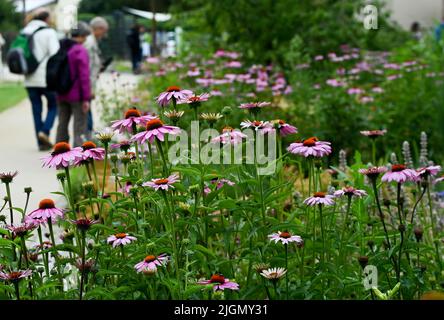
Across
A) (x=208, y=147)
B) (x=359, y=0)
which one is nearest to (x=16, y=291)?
(x=208, y=147)

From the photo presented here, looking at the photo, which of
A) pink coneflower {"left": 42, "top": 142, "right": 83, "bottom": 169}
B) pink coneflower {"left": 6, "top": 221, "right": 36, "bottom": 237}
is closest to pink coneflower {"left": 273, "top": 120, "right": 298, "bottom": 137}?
pink coneflower {"left": 42, "top": 142, "right": 83, "bottom": 169}

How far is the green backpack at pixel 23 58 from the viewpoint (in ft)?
30.6

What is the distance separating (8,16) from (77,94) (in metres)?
46.3

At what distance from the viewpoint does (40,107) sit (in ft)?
31.8

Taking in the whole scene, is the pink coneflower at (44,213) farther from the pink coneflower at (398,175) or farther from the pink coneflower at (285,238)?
the pink coneflower at (398,175)

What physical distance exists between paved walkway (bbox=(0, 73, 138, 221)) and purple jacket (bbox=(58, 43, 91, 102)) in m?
0.66

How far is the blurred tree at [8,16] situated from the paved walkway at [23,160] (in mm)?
37355

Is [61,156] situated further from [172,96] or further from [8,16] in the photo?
[8,16]

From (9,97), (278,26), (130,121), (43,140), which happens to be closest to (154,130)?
(130,121)

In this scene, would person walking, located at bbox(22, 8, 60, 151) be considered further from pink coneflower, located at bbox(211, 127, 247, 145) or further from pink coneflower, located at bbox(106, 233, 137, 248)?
pink coneflower, located at bbox(106, 233, 137, 248)

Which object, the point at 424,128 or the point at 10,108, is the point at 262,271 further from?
the point at 10,108

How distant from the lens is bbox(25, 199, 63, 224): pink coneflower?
2537 mm

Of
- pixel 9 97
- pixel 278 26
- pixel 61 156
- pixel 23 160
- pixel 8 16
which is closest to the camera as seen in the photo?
pixel 61 156

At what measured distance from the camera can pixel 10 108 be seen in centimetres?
1616
